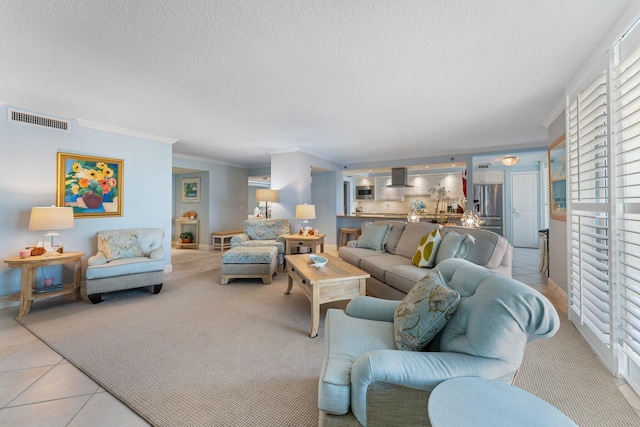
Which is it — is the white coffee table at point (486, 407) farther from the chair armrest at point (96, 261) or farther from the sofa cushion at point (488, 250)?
the chair armrest at point (96, 261)

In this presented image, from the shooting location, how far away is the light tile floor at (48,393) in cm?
150

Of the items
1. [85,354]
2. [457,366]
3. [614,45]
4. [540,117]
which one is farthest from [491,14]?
[85,354]

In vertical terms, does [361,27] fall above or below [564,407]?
above

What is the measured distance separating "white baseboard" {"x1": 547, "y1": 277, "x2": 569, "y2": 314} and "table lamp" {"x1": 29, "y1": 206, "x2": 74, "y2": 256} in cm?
593

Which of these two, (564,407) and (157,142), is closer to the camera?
(564,407)

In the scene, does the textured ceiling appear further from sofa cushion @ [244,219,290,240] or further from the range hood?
the range hood

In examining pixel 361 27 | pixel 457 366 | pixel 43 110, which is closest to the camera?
pixel 457 366

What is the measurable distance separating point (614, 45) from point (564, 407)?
2.41 metres

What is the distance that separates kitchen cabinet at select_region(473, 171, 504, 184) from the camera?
7.62 meters

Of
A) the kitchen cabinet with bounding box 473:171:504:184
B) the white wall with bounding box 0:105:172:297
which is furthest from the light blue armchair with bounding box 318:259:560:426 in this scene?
the kitchen cabinet with bounding box 473:171:504:184

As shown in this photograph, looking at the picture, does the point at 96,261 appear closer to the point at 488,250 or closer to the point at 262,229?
the point at 262,229

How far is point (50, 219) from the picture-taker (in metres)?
3.09

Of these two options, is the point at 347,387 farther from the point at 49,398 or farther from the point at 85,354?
the point at 85,354

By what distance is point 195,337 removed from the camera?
2.42 m
